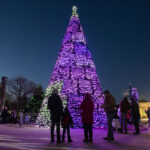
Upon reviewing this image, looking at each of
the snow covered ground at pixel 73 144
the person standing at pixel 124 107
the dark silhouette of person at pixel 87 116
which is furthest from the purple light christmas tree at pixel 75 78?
the dark silhouette of person at pixel 87 116

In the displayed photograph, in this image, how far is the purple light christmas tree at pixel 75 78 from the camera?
1334 centimetres

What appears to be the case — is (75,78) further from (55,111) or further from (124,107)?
(55,111)

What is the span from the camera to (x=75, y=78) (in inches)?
540

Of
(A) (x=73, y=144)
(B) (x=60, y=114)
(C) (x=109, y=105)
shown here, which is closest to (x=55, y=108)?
(B) (x=60, y=114)

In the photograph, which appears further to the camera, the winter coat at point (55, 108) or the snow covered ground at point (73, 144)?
the winter coat at point (55, 108)

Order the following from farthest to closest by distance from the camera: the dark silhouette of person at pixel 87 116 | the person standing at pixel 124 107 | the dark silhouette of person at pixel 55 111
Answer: the person standing at pixel 124 107, the dark silhouette of person at pixel 87 116, the dark silhouette of person at pixel 55 111

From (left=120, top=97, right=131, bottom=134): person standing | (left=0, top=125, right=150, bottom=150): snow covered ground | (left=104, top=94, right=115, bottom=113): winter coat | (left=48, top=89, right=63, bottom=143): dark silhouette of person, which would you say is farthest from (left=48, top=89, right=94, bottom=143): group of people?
(left=120, top=97, right=131, bottom=134): person standing

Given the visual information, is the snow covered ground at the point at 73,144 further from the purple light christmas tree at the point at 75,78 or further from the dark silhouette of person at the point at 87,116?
the purple light christmas tree at the point at 75,78

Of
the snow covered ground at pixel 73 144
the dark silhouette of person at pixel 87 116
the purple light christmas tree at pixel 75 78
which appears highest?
the purple light christmas tree at pixel 75 78

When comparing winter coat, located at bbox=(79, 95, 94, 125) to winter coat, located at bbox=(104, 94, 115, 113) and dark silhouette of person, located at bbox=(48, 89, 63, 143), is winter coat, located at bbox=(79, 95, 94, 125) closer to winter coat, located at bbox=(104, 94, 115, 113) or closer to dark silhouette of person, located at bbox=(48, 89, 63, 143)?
winter coat, located at bbox=(104, 94, 115, 113)

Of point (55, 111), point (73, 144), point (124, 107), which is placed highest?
point (124, 107)

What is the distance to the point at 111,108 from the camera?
7012 mm

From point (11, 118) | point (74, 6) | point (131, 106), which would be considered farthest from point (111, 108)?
point (11, 118)

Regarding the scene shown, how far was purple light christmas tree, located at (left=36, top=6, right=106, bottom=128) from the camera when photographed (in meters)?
13.3
